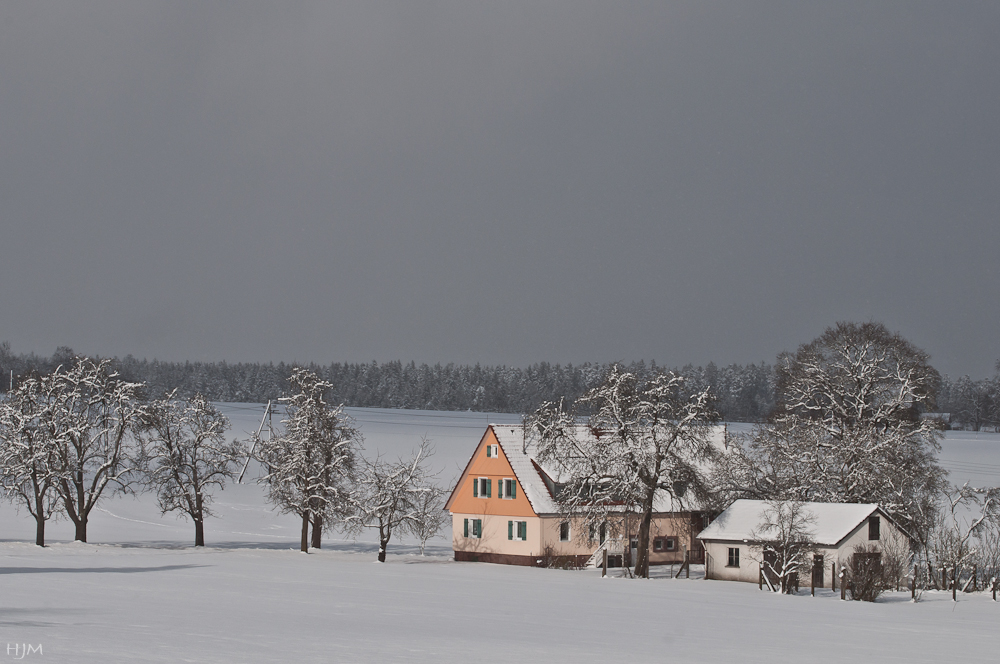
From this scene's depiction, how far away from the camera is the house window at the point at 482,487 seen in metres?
61.3

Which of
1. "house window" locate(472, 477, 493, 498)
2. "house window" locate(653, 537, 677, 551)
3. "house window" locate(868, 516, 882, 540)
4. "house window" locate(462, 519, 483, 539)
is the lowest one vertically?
"house window" locate(653, 537, 677, 551)

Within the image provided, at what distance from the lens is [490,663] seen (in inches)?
709

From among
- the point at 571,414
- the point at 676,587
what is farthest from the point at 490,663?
the point at 571,414

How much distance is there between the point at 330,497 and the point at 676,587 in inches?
846

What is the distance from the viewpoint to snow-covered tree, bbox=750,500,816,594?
4538 centimetres

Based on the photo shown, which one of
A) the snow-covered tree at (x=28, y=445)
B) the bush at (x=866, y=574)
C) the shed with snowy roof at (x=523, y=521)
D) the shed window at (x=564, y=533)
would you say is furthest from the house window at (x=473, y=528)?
the snow-covered tree at (x=28, y=445)

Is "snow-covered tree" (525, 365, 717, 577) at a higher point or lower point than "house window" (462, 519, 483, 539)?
higher

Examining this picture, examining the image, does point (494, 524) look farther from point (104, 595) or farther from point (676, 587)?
point (104, 595)

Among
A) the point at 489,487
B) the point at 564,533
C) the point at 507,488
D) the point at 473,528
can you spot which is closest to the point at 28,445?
the point at 473,528

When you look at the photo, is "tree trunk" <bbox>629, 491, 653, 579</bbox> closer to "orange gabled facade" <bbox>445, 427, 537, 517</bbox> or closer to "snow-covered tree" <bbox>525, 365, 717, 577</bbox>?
"snow-covered tree" <bbox>525, 365, 717, 577</bbox>

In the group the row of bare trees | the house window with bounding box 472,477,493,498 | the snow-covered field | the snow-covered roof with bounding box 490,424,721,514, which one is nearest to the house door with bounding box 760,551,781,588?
the snow-covered field

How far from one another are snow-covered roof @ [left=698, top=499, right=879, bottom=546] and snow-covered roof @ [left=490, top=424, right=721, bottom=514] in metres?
5.83

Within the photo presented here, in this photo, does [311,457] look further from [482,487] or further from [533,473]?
[533,473]

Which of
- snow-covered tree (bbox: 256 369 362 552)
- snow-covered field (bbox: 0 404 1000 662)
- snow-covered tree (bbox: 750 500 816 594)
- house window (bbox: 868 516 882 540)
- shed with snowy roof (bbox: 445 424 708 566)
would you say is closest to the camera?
snow-covered field (bbox: 0 404 1000 662)
